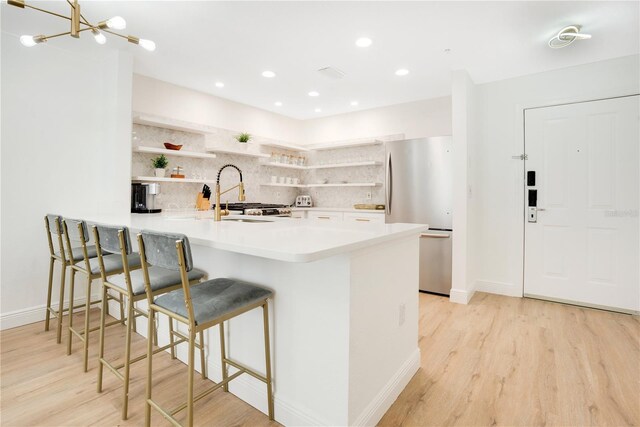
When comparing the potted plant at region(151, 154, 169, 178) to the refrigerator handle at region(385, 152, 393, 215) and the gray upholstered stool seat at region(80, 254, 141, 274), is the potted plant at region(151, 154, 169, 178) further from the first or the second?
the refrigerator handle at region(385, 152, 393, 215)

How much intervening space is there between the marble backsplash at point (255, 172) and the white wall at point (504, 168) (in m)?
1.54

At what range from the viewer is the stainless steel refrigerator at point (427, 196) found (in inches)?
149

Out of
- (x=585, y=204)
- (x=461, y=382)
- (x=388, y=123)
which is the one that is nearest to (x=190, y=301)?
(x=461, y=382)

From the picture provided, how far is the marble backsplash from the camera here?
12.6 feet

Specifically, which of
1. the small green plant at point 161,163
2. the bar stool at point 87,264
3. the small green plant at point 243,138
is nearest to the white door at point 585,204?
the small green plant at point 243,138

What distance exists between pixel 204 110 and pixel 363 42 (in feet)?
8.01

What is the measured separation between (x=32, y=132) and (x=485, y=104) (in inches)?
185

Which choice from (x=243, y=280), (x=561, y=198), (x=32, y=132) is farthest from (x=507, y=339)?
(x=32, y=132)

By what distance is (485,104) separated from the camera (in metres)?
3.88

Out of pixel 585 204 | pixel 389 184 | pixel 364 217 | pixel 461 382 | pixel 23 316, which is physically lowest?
pixel 461 382

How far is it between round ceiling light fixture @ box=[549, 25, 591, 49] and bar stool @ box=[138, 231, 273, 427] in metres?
3.05

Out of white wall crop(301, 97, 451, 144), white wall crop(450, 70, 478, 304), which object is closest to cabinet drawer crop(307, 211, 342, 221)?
white wall crop(301, 97, 451, 144)

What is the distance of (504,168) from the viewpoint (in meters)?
3.78

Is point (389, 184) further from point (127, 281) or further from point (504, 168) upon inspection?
point (127, 281)
